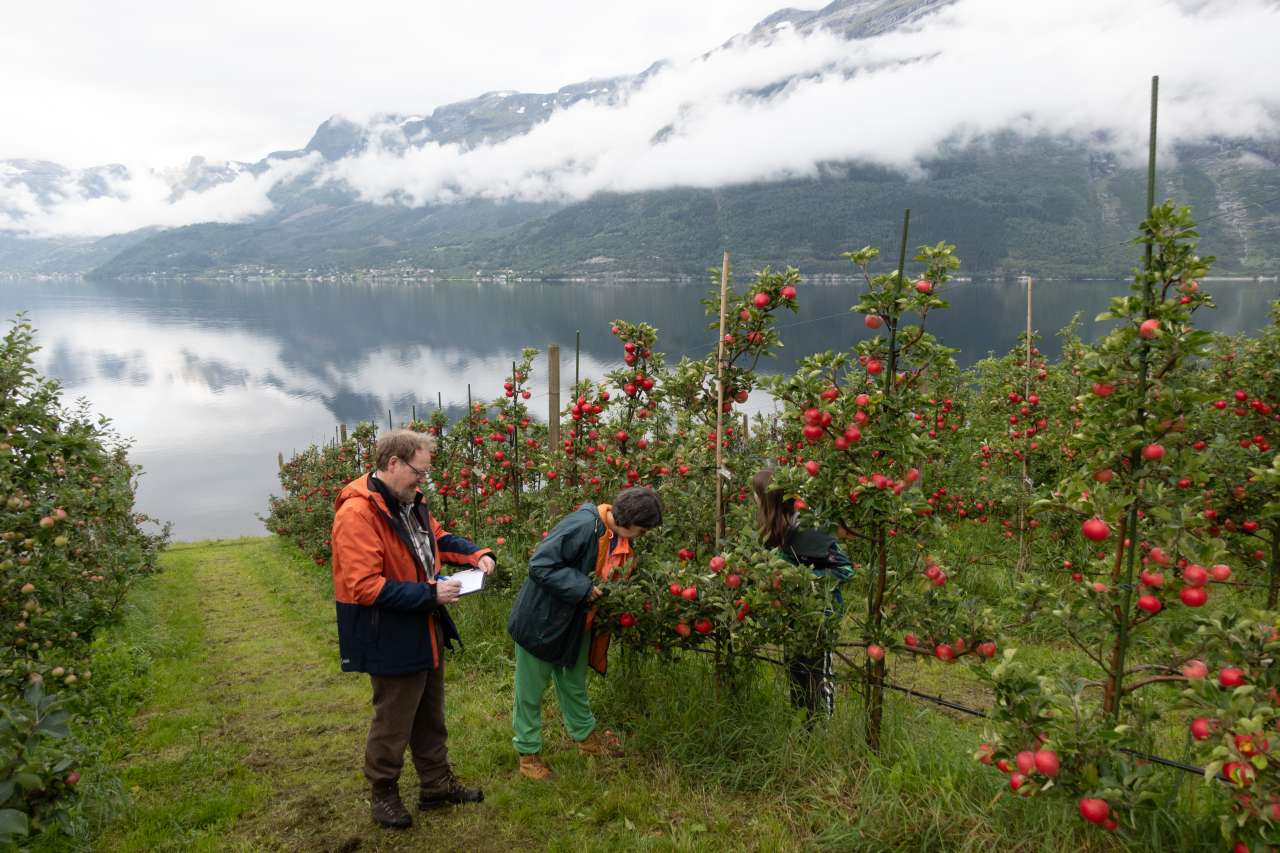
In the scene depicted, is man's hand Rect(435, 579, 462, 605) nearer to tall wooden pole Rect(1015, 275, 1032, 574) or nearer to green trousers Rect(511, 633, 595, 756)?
green trousers Rect(511, 633, 595, 756)

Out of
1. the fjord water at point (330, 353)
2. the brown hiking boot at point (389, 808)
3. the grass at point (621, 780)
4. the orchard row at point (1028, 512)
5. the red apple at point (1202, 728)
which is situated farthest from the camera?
the fjord water at point (330, 353)

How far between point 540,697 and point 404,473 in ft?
5.31

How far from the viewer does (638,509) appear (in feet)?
12.1

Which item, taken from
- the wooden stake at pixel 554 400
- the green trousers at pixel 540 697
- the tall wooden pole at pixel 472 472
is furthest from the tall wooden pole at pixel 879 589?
the tall wooden pole at pixel 472 472

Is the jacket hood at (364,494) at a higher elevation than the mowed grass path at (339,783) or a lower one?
higher

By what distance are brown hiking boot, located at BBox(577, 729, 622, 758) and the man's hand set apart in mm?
1509

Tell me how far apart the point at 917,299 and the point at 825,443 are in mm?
819

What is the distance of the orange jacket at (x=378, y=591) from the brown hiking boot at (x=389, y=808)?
77cm

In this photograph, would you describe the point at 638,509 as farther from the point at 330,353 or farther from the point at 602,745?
the point at 330,353

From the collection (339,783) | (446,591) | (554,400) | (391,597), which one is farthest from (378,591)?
(554,400)

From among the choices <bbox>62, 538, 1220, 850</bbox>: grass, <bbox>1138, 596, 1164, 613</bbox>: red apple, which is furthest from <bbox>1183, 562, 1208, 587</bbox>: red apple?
<bbox>62, 538, 1220, 850</bbox>: grass

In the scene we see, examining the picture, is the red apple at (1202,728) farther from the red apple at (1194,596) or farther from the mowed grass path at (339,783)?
the mowed grass path at (339,783)

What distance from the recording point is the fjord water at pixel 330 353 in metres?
42.5

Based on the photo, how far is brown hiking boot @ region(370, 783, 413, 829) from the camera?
11.8ft
